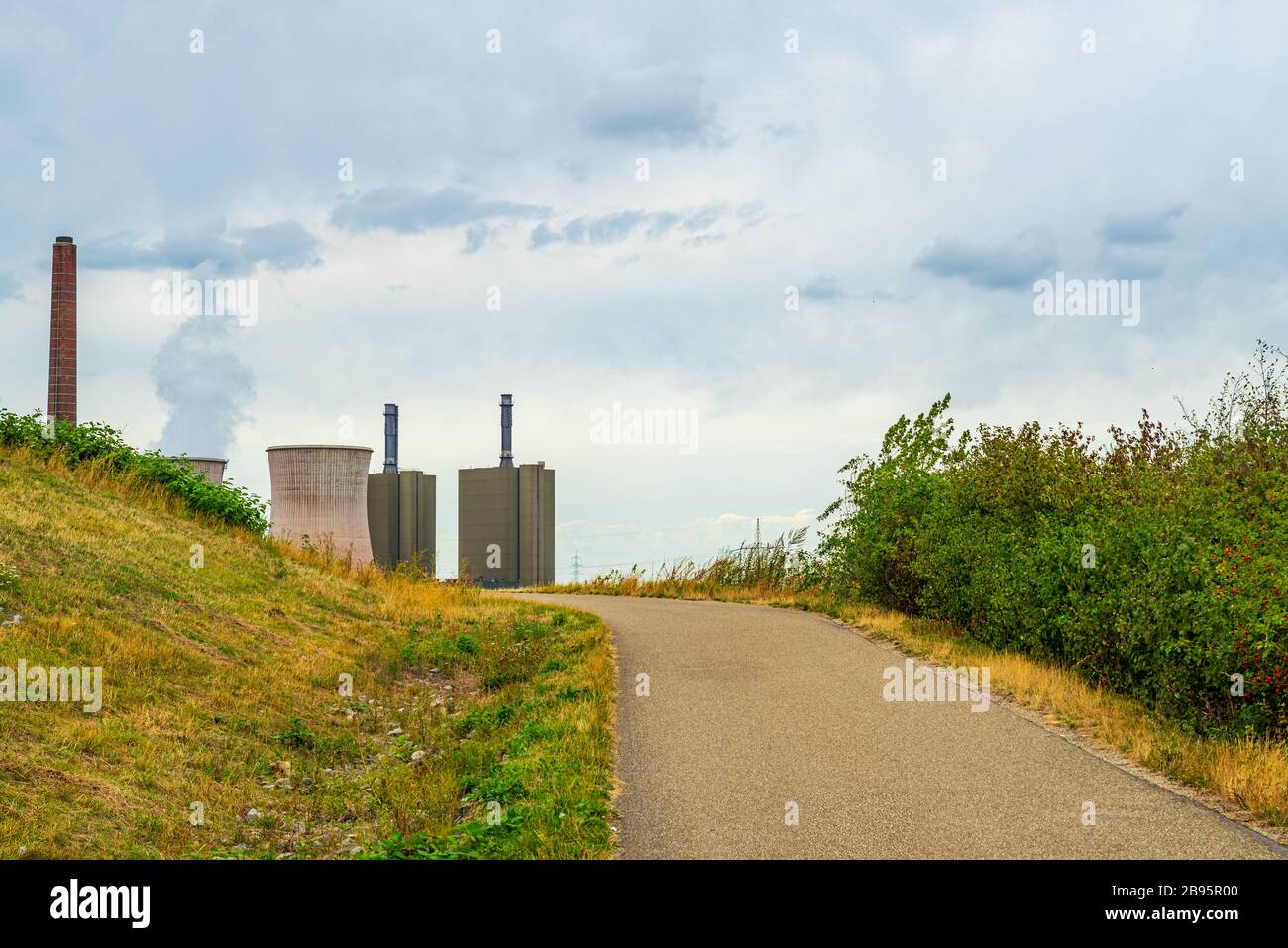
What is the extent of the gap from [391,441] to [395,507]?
411 centimetres

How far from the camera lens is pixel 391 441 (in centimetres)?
6109

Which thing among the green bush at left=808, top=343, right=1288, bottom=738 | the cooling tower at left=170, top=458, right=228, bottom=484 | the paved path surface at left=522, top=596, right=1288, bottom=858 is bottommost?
the paved path surface at left=522, top=596, right=1288, bottom=858

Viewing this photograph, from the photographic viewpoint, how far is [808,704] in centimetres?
1124

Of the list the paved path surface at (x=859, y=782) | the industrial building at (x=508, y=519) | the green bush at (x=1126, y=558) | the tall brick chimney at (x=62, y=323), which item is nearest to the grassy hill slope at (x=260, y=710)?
the paved path surface at (x=859, y=782)

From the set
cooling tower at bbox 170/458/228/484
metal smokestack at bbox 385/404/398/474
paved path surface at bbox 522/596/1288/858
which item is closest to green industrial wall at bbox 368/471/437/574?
metal smokestack at bbox 385/404/398/474

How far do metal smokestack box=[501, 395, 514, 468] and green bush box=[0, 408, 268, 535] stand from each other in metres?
35.9

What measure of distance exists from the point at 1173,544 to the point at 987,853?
5477 mm

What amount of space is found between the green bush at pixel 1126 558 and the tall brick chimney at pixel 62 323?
30573 millimetres

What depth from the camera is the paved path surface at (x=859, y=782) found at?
21.8 ft

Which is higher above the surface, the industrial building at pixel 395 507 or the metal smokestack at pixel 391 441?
the metal smokestack at pixel 391 441

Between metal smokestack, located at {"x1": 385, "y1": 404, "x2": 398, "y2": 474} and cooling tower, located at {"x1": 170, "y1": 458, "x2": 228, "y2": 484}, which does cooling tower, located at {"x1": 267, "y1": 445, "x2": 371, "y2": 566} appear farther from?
metal smokestack, located at {"x1": 385, "y1": 404, "x2": 398, "y2": 474}

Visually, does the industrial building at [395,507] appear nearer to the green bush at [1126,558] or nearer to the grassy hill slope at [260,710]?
the grassy hill slope at [260,710]

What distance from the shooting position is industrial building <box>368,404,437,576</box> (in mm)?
60250
